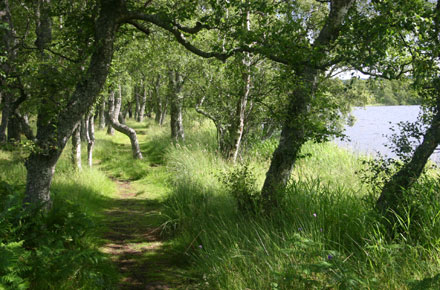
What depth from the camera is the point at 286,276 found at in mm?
3148

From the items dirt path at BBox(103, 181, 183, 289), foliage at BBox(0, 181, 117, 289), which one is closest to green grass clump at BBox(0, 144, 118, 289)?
A: foliage at BBox(0, 181, 117, 289)

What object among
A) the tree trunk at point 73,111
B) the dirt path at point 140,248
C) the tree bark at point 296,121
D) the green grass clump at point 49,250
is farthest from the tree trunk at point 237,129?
the tree trunk at point 73,111

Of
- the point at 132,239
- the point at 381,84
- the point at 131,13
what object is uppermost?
the point at 131,13

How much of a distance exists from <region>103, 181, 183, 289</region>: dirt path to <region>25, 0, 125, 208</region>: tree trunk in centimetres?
158

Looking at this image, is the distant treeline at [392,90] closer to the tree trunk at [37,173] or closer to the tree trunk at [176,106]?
the tree trunk at [37,173]

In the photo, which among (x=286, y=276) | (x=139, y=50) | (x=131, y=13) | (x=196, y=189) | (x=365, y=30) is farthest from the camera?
(x=139, y=50)

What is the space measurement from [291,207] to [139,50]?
8.29 m

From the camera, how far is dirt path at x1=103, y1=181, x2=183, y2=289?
4844 mm

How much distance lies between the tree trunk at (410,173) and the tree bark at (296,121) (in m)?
1.47

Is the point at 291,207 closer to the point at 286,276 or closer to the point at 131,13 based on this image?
the point at 286,276

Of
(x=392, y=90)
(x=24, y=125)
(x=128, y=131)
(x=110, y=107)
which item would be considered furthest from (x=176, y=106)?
(x=392, y=90)

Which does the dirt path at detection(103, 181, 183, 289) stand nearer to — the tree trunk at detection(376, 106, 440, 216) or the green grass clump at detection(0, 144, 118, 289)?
the green grass clump at detection(0, 144, 118, 289)

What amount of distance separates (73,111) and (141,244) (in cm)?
269

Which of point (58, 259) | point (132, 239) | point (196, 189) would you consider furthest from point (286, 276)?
point (196, 189)
